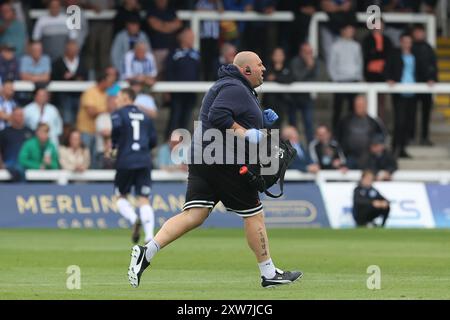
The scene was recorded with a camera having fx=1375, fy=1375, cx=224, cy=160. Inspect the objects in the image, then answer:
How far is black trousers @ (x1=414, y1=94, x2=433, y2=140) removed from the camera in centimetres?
2897

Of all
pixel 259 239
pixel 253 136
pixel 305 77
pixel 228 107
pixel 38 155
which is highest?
pixel 228 107

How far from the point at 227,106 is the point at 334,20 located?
15.3 m

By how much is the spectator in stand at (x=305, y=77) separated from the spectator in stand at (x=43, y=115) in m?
4.77

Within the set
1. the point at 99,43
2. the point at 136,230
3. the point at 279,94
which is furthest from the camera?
the point at 99,43

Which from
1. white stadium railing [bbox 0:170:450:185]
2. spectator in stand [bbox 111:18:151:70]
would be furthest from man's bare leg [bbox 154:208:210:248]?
spectator in stand [bbox 111:18:151:70]

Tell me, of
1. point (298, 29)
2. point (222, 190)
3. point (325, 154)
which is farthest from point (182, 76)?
point (222, 190)

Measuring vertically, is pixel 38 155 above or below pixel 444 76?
below

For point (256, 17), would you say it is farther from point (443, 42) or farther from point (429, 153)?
point (443, 42)

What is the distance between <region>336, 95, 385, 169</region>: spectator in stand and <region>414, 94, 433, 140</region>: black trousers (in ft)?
7.08

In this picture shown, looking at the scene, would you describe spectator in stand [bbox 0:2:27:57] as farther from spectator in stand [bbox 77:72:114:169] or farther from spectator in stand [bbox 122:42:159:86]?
spectator in stand [bbox 122:42:159:86]

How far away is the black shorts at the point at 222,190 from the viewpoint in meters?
13.9

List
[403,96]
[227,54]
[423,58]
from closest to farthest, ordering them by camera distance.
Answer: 1. [227,54]
2. [423,58]
3. [403,96]

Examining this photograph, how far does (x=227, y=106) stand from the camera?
13.7 m

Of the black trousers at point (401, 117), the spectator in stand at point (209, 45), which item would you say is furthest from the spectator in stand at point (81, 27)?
the black trousers at point (401, 117)
